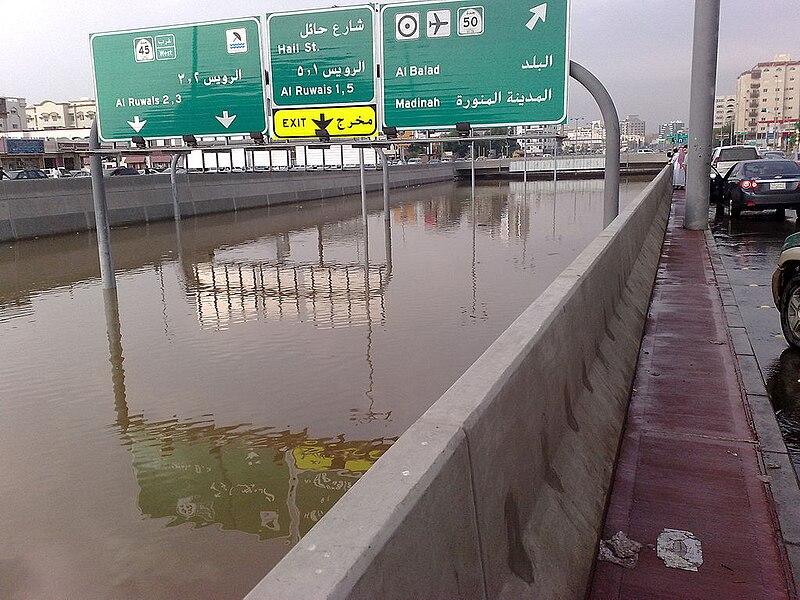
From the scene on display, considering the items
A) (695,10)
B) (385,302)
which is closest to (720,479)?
(385,302)

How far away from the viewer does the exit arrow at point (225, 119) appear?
12.3 metres

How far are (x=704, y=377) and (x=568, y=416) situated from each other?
2.57 meters

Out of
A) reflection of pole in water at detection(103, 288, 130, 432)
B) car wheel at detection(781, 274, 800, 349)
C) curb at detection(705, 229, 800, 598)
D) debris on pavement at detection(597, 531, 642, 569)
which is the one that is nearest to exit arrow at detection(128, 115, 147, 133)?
reflection of pole in water at detection(103, 288, 130, 432)

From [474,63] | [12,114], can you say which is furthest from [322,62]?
[12,114]

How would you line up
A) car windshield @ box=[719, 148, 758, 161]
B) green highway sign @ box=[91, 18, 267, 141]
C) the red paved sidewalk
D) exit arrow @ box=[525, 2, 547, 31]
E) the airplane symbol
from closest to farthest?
the red paved sidewalk, exit arrow @ box=[525, 2, 547, 31], the airplane symbol, green highway sign @ box=[91, 18, 267, 141], car windshield @ box=[719, 148, 758, 161]

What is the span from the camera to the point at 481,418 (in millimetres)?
2463

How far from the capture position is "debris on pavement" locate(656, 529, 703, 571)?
3352 mm

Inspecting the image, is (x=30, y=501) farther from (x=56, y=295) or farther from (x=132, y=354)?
(x=56, y=295)

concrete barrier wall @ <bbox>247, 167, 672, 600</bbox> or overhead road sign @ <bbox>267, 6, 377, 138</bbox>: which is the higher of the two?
overhead road sign @ <bbox>267, 6, 377, 138</bbox>

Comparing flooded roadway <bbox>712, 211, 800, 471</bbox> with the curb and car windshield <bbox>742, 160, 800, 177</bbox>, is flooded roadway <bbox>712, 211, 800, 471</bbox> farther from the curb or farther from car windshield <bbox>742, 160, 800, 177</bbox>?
car windshield <bbox>742, 160, 800, 177</bbox>

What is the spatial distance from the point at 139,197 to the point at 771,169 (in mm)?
20383

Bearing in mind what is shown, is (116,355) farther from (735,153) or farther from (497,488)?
(735,153)

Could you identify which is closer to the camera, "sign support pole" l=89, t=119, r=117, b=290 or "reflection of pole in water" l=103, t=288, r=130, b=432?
"reflection of pole in water" l=103, t=288, r=130, b=432

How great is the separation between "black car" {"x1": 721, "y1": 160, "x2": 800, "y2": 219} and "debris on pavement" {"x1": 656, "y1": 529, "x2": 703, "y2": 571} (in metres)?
18.6
